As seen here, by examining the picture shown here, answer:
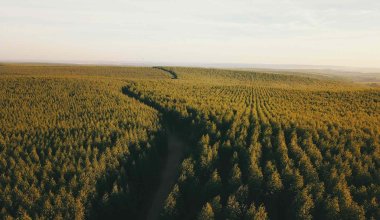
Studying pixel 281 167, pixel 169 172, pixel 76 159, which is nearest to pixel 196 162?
pixel 169 172

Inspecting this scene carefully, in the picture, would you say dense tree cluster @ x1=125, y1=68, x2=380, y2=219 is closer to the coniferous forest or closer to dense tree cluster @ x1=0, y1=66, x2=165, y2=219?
the coniferous forest

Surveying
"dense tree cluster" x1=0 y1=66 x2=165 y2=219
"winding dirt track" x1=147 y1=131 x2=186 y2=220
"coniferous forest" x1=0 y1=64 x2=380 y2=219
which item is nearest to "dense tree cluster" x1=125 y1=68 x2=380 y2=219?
"coniferous forest" x1=0 y1=64 x2=380 y2=219

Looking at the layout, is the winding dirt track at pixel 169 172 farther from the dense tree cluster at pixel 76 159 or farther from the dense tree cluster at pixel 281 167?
the dense tree cluster at pixel 281 167

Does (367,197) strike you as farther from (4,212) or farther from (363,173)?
(4,212)

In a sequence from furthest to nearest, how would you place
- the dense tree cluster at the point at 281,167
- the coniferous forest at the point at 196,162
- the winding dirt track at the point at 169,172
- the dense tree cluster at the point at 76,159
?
the winding dirt track at the point at 169,172 → the dense tree cluster at the point at 76,159 → the coniferous forest at the point at 196,162 → the dense tree cluster at the point at 281,167

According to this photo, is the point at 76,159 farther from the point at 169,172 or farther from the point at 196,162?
the point at 196,162

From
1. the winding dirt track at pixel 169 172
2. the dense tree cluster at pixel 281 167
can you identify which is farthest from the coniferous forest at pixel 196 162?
the winding dirt track at pixel 169 172
